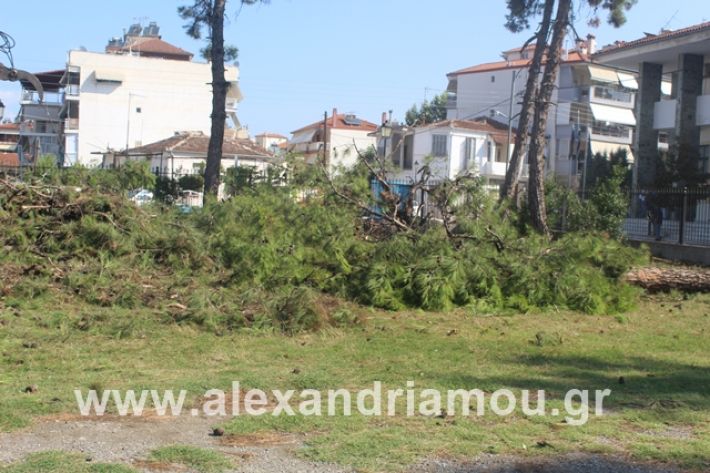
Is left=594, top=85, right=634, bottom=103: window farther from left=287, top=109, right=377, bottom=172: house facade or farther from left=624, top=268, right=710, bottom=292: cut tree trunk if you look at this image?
left=624, top=268, right=710, bottom=292: cut tree trunk

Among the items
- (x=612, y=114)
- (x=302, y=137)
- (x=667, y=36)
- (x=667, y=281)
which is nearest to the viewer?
(x=667, y=281)

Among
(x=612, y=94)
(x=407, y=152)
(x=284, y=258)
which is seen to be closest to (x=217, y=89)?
(x=284, y=258)

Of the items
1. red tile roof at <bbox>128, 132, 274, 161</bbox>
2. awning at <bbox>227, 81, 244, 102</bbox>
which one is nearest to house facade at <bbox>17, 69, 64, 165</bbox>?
awning at <bbox>227, 81, 244, 102</bbox>

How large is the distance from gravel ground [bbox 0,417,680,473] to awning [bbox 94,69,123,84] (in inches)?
2632

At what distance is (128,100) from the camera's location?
69.7 meters

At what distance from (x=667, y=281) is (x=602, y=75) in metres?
45.6

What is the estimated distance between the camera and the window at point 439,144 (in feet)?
183

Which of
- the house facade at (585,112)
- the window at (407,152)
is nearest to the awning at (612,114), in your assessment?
the house facade at (585,112)

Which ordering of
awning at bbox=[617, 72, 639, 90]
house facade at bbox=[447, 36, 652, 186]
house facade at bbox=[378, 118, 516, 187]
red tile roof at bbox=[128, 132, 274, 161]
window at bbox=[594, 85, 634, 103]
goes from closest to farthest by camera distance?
red tile roof at bbox=[128, 132, 274, 161]
house facade at bbox=[447, 36, 652, 186]
house facade at bbox=[378, 118, 516, 187]
awning at bbox=[617, 72, 639, 90]
window at bbox=[594, 85, 634, 103]

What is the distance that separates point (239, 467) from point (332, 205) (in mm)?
9152

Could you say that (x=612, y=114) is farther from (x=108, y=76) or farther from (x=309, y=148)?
(x=108, y=76)

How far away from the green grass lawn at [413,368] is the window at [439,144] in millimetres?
43759

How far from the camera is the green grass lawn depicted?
5902 mm

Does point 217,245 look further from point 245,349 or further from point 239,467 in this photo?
point 239,467
